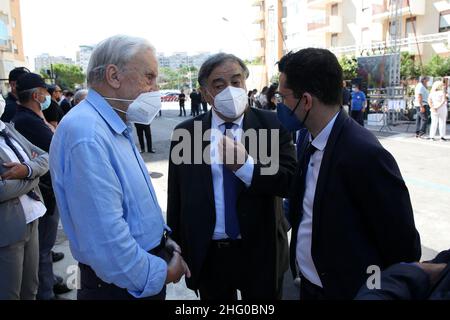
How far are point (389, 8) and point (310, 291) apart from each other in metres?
30.2

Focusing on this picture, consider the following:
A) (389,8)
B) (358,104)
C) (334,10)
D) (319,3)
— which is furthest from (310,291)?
(319,3)

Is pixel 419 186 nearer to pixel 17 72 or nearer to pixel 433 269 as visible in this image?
pixel 433 269

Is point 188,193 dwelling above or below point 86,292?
above

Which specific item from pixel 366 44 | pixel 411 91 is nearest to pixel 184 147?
pixel 411 91

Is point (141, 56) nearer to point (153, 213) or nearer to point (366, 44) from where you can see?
point (153, 213)

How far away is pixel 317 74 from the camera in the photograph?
1.76 meters

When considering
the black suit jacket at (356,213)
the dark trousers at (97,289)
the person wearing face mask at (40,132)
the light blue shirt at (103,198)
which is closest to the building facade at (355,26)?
the person wearing face mask at (40,132)

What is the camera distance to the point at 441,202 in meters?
5.40

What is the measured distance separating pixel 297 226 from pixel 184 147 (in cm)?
82

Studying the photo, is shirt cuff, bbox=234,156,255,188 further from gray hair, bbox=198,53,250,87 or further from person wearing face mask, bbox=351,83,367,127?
person wearing face mask, bbox=351,83,367,127

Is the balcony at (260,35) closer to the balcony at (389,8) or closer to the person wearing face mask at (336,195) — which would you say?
the balcony at (389,8)

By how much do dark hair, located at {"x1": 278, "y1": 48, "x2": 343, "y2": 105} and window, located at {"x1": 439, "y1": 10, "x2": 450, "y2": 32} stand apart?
29.0 metres

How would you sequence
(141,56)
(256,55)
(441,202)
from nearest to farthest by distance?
(141,56) → (441,202) → (256,55)

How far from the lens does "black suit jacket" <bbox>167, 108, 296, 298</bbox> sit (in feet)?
6.85
